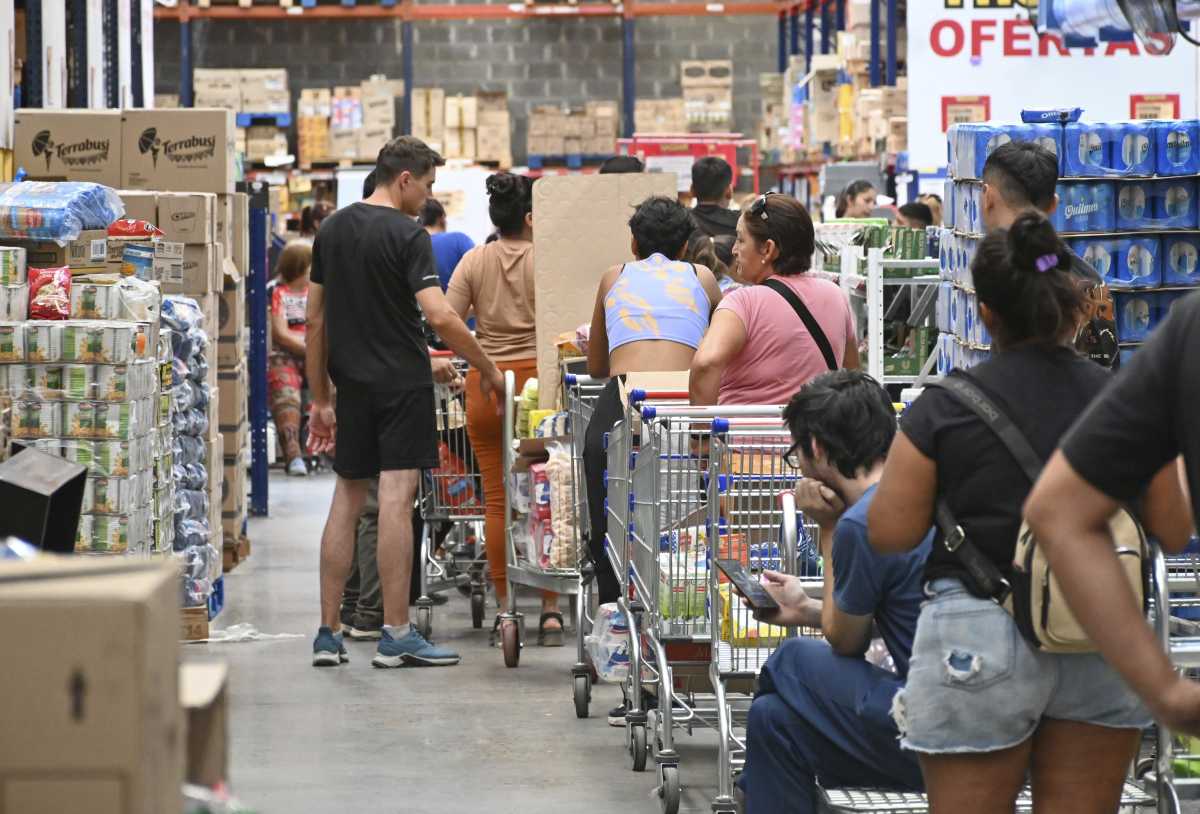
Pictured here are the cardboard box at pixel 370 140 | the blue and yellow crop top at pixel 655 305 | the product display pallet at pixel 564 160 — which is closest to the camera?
the blue and yellow crop top at pixel 655 305

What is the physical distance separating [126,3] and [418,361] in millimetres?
6816

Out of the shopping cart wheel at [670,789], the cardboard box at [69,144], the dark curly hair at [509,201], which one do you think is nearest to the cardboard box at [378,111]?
the cardboard box at [69,144]

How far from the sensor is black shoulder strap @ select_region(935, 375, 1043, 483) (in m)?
2.89

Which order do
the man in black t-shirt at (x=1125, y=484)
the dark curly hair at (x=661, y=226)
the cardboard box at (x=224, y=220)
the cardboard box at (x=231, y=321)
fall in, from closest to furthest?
1. the man in black t-shirt at (x=1125, y=484)
2. the dark curly hair at (x=661, y=226)
3. the cardboard box at (x=224, y=220)
4. the cardboard box at (x=231, y=321)

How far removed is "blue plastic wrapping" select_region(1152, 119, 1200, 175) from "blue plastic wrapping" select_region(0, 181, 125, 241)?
11.5ft

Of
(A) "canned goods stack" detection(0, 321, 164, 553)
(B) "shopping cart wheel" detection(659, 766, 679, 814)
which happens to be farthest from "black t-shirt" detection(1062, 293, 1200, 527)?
(A) "canned goods stack" detection(0, 321, 164, 553)

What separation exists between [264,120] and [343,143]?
1.06 metres

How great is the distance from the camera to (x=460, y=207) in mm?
14617

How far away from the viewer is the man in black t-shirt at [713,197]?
→ 8883mm

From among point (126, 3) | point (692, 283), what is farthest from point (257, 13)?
point (692, 283)

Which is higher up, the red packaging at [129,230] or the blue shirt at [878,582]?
the red packaging at [129,230]

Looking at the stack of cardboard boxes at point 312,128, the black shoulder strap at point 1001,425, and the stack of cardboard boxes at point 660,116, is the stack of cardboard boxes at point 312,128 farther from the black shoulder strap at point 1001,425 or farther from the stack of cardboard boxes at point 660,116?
the black shoulder strap at point 1001,425

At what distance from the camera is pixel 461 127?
59.4 feet

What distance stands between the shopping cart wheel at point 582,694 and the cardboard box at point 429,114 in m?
12.8
